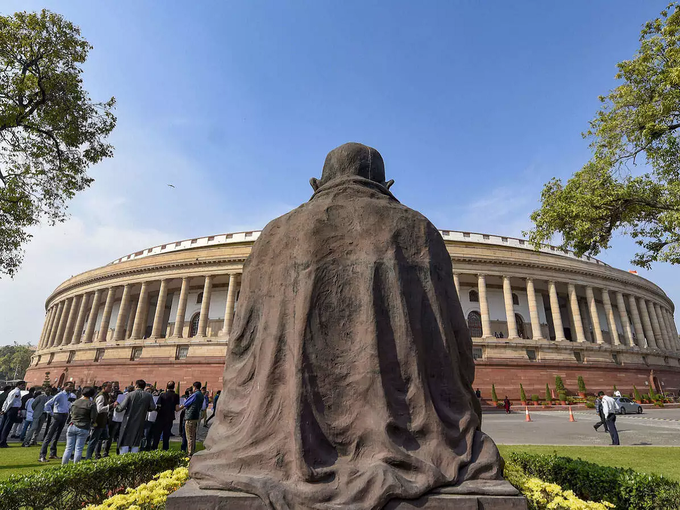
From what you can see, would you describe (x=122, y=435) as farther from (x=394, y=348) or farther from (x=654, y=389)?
(x=654, y=389)

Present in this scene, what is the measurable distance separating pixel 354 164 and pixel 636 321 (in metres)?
45.7

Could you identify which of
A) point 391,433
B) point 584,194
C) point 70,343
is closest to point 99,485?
point 391,433

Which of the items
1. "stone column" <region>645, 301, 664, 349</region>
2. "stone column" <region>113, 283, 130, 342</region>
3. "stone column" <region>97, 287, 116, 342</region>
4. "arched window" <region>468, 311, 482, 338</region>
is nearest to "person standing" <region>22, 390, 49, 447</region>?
"stone column" <region>113, 283, 130, 342</region>

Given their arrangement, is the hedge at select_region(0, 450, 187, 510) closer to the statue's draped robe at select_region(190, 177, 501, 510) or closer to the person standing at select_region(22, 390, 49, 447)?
the statue's draped robe at select_region(190, 177, 501, 510)

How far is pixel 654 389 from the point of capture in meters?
32.4

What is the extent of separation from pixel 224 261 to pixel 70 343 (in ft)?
69.5

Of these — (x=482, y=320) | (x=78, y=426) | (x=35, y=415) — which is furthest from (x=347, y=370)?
(x=482, y=320)

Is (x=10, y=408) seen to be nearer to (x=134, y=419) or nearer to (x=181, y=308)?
(x=134, y=419)

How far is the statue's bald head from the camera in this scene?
10.7 ft

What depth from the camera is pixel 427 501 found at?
1.92 meters

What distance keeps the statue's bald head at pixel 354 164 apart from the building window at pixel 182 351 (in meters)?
32.0

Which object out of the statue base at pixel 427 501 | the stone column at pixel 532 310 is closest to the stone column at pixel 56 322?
the stone column at pixel 532 310

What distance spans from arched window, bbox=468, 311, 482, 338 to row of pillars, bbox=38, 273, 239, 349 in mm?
20246

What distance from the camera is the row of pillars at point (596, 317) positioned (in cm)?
3266
